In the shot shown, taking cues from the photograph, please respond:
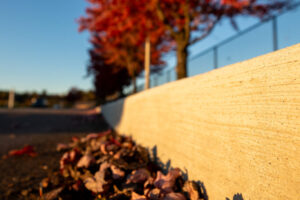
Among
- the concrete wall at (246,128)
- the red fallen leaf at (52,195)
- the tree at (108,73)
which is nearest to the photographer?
the concrete wall at (246,128)

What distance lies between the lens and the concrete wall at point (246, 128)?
97cm

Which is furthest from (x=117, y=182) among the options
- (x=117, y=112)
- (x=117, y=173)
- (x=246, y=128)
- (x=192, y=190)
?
(x=117, y=112)

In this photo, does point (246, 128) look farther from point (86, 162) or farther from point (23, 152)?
point (23, 152)

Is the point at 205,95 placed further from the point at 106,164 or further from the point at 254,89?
the point at 106,164

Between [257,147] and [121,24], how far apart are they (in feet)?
30.3

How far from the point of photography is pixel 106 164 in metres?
2.18

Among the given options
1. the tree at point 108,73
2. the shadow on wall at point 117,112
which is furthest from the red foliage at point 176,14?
the tree at point 108,73

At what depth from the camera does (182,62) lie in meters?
7.03

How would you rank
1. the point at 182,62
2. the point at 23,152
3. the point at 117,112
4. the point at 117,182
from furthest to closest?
the point at 182,62, the point at 117,112, the point at 23,152, the point at 117,182

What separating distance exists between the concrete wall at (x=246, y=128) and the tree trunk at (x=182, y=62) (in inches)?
193

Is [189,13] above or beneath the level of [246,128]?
above

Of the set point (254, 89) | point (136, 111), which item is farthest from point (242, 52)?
point (254, 89)

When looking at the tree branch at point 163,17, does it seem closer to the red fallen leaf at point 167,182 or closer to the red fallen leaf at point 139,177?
the red fallen leaf at point 139,177

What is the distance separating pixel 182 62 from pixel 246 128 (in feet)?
19.8
